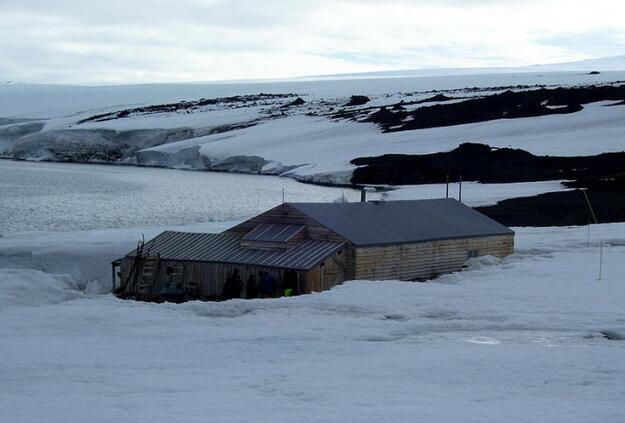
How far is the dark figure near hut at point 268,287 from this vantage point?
1049 inches

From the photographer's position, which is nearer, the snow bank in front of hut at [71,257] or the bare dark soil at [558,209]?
the snow bank in front of hut at [71,257]

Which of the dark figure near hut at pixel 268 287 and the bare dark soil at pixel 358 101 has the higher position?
the bare dark soil at pixel 358 101

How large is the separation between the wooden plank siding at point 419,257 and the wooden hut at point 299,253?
0.03 metres

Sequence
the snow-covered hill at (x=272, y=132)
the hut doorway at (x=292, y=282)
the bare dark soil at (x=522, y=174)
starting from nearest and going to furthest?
the hut doorway at (x=292, y=282)
the bare dark soil at (x=522, y=174)
the snow-covered hill at (x=272, y=132)

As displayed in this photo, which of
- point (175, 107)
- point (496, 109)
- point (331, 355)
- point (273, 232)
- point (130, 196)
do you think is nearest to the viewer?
point (331, 355)

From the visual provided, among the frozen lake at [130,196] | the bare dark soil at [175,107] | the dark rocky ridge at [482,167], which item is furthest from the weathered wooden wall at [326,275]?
the bare dark soil at [175,107]

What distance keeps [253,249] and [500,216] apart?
24608mm

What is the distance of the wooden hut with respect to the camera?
90.2ft

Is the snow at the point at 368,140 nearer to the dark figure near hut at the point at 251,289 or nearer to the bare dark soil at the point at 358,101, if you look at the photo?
the bare dark soil at the point at 358,101

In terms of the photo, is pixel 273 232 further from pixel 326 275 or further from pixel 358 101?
pixel 358 101

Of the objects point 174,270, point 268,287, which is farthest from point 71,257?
point 268,287

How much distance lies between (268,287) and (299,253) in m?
1.73

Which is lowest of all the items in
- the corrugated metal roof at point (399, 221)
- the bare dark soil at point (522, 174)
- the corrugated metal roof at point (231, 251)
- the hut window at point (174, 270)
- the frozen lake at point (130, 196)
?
the frozen lake at point (130, 196)

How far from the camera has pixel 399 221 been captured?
3173 cm
